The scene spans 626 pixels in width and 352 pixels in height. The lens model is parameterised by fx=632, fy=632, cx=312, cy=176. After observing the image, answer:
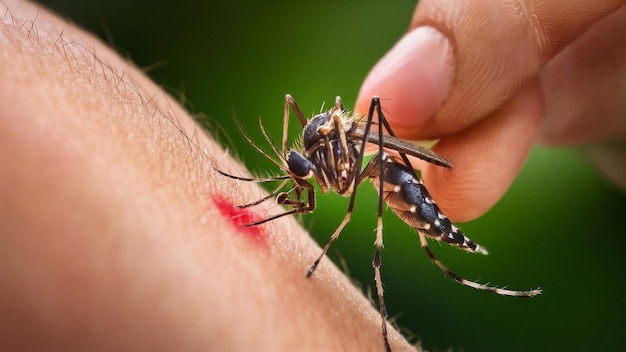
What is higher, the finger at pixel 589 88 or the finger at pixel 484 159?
the finger at pixel 589 88

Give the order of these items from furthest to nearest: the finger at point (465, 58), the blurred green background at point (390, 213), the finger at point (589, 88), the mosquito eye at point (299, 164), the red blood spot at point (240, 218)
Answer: the blurred green background at point (390, 213)
the finger at point (589, 88)
the finger at point (465, 58)
the mosquito eye at point (299, 164)
the red blood spot at point (240, 218)

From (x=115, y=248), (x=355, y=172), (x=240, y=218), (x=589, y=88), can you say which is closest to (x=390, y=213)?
(x=589, y=88)

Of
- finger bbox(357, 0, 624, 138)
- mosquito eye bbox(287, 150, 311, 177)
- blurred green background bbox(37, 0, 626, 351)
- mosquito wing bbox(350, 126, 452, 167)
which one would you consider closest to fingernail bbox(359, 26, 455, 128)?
finger bbox(357, 0, 624, 138)

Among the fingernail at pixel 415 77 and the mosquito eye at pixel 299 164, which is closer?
the mosquito eye at pixel 299 164

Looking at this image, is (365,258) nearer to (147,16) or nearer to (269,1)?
(269,1)

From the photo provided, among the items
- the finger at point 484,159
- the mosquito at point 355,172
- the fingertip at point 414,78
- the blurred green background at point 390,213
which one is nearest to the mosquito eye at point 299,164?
the mosquito at point 355,172

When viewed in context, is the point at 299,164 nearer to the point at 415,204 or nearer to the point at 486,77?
the point at 415,204

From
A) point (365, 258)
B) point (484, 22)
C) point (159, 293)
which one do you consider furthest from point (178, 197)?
point (365, 258)

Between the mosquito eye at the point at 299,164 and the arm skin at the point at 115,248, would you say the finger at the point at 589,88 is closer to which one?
the mosquito eye at the point at 299,164
